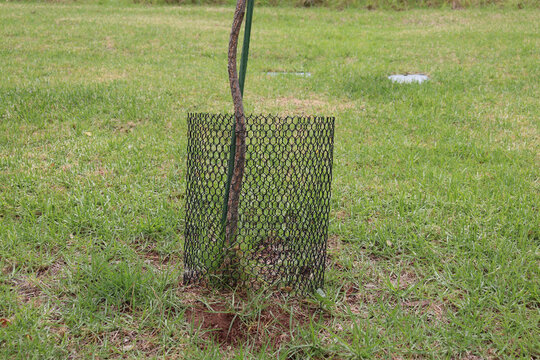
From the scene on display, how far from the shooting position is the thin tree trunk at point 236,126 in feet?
5.88

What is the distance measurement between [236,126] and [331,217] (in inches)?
44.4

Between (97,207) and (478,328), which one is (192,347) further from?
(97,207)

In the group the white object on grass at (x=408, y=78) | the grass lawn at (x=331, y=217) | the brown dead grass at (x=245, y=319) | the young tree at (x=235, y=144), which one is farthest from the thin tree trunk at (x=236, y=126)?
the white object on grass at (x=408, y=78)

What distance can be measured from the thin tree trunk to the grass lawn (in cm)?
36

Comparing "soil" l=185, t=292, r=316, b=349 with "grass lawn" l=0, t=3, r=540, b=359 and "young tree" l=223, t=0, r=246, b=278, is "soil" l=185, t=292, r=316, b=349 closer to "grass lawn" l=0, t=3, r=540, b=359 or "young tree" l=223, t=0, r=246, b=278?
"grass lawn" l=0, t=3, r=540, b=359

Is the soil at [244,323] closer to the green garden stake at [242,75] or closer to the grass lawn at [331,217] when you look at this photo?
the grass lawn at [331,217]

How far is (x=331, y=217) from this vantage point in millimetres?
2736

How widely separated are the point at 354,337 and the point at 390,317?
224 millimetres

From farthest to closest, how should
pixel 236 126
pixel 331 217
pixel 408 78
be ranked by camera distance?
1. pixel 408 78
2. pixel 331 217
3. pixel 236 126

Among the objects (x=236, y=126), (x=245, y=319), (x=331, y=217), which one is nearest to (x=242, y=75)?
(x=236, y=126)

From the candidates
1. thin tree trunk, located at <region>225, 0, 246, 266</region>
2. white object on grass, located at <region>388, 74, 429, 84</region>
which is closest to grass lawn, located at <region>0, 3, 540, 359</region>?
white object on grass, located at <region>388, 74, 429, 84</region>

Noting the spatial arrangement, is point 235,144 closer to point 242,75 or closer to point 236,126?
point 236,126

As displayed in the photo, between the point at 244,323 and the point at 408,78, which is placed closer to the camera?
the point at 244,323

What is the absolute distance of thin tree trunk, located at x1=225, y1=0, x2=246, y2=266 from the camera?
1.79 m
